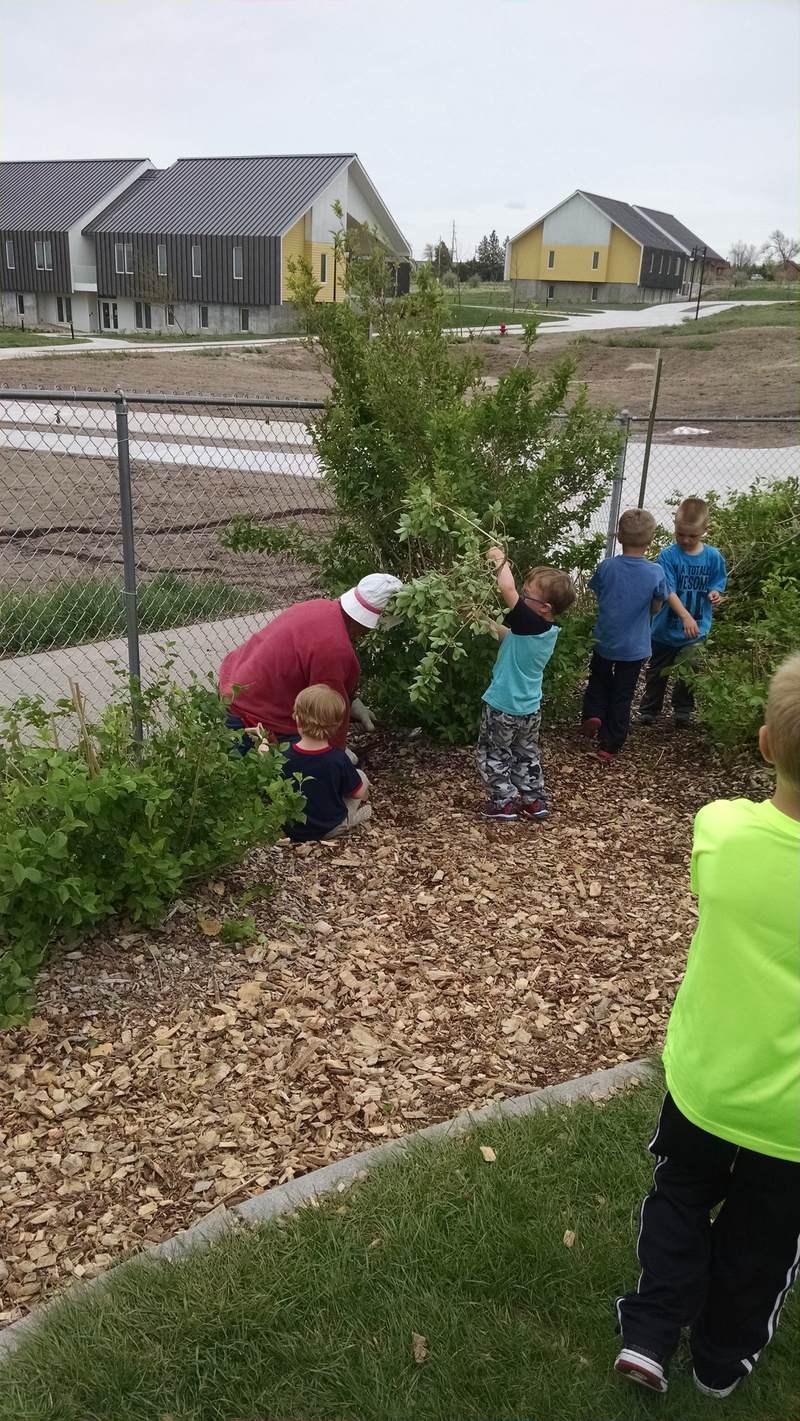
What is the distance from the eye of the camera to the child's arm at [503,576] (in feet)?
14.8

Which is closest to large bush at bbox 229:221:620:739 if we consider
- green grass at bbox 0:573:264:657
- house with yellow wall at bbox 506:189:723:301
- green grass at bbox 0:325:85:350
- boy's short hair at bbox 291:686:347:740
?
boy's short hair at bbox 291:686:347:740

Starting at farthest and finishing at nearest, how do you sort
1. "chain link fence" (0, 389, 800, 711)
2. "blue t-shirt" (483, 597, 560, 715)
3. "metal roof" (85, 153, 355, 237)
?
"metal roof" (85, 153, 355, 237) < "chain link fence" (0, 389, 800, 711) < "blue t-shirt" (483, 597, 560, 715)

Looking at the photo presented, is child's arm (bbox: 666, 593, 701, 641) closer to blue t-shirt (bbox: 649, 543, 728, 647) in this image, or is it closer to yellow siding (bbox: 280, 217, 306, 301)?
blue t-shirt (bbox: 649, 543, 728, 647)

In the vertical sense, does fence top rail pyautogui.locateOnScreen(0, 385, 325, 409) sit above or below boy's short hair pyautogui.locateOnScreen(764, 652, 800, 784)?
above

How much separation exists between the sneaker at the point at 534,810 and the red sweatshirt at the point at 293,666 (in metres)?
0.92

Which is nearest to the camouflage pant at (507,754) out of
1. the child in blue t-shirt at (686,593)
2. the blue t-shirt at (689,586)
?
the child in blue t-shirt at (686,593)

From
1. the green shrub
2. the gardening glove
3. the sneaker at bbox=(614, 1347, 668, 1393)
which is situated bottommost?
the sneaker at bbox=(614, 1347, 668, 1393)

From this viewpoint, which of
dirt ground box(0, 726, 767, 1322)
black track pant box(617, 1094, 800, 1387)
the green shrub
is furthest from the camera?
the green shrub

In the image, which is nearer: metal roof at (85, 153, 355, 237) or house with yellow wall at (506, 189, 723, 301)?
metal roof at (85, 153, 355, 237)

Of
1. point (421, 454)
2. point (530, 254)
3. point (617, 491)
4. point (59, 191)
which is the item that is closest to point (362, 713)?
point (421, 454)

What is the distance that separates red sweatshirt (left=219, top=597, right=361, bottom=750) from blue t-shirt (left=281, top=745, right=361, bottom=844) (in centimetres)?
14

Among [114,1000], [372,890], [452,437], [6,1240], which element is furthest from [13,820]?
[452,437]

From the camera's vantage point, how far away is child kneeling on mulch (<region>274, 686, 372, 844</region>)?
4359 millimetres

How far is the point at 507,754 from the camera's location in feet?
16.2
